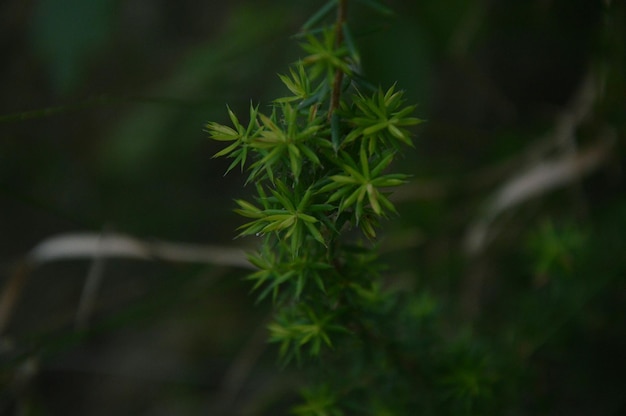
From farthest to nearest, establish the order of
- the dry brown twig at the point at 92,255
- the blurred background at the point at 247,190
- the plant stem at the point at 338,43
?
the dry brown twig at the point at 92,255 < the blurred background at the point at 247,190 < the plant stem at the point at 338,43

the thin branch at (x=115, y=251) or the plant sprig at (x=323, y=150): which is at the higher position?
the thin branch at (x=115, y=251)

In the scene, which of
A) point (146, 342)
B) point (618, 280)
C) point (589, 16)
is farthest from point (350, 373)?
point (146, 342)

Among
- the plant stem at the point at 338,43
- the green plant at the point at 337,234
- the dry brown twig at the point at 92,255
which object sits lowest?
the green plant at the point at 337,234

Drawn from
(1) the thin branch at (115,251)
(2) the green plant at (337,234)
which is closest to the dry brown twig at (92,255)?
(1) the thin branch at (115,251)

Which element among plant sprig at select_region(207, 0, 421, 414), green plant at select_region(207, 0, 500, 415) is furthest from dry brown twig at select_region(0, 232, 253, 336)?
plant sprig at select_region(207, 0, 421, 414)

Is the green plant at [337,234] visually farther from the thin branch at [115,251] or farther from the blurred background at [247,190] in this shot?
the thin branch at [115,251]

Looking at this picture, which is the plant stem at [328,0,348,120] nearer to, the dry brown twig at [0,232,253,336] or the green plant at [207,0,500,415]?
the green plant at [207,0,500,415]

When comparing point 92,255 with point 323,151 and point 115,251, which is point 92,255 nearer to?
point 115,251
